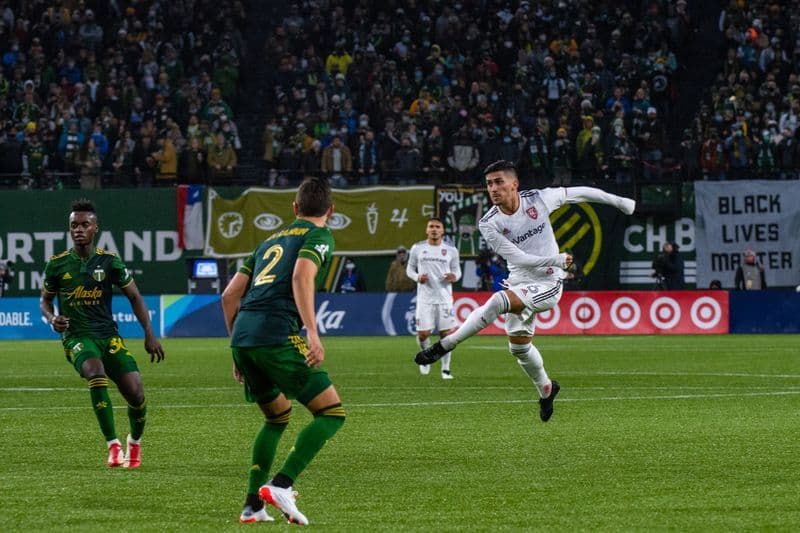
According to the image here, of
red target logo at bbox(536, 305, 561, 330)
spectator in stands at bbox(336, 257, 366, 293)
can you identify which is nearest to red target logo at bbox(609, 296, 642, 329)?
red target logo at bbox(536, 305, 561, 330)

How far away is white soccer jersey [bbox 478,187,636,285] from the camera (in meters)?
14.6

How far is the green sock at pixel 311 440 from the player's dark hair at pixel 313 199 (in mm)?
1130

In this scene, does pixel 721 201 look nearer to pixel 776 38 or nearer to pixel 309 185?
pixel 776 38

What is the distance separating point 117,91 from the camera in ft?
121

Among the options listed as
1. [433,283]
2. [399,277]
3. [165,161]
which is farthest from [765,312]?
[165,161]

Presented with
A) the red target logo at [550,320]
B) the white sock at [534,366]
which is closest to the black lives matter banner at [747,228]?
the red target logo at [550,320]

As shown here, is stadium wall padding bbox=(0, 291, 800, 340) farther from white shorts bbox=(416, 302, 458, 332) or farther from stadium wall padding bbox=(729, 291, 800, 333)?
white shorts bbox=(416, 302, 458, 332)

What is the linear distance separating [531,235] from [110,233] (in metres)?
23.7

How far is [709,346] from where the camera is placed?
29625 mm

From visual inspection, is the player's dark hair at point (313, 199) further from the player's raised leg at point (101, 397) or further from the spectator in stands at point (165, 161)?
the spectator in stands at point (165, 161)

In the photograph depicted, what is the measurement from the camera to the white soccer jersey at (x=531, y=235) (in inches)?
573

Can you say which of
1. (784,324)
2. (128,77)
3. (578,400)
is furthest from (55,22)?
(578,400)

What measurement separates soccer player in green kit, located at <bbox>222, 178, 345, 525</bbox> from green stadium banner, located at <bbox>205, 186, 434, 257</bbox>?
1093 inches

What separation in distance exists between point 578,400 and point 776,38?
2222cm
